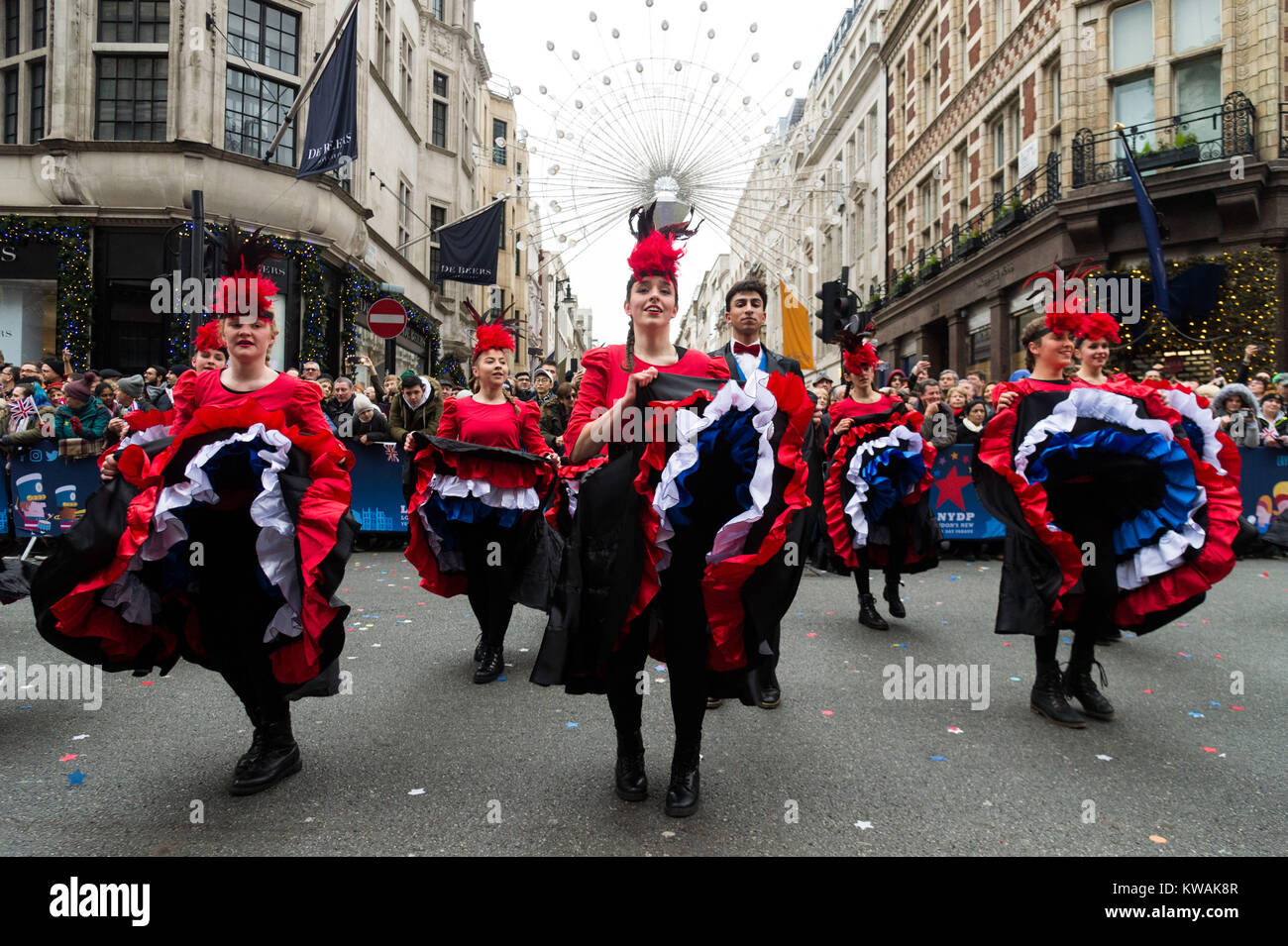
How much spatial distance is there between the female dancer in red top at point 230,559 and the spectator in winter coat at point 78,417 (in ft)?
24.1

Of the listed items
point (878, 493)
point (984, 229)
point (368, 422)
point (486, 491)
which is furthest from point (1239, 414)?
point (984, 229)

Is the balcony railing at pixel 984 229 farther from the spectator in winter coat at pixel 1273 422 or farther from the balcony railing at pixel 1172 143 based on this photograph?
the spectator in winter coat at pixel 1273 422

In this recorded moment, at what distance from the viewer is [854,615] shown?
22.4ft

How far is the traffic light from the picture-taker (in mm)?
6406

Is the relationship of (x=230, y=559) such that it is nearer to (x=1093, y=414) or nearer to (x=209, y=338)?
(x=209, y=338)

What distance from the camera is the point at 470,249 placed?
19.7 meters

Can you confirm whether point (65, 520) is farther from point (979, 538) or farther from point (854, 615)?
point (979, 538)

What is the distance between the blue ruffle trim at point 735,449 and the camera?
2889 millimetres

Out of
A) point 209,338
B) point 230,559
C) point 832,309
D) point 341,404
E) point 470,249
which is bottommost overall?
point 230,559

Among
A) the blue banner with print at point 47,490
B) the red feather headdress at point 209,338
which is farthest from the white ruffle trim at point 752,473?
the blue banner with print at point 47,490

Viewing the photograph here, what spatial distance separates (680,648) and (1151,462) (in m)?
2.66

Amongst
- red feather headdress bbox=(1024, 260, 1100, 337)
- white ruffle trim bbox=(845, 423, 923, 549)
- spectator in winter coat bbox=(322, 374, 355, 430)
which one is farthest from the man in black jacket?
spectator in winter coat bbox=(322, 374, 355, 430)

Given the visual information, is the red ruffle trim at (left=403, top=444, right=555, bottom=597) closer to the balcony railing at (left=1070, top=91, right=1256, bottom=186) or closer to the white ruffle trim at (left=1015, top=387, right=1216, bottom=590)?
the white ruffle trim at (left=1015, top=387, right=1216, bottom=590)

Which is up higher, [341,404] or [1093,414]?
[341,404]
